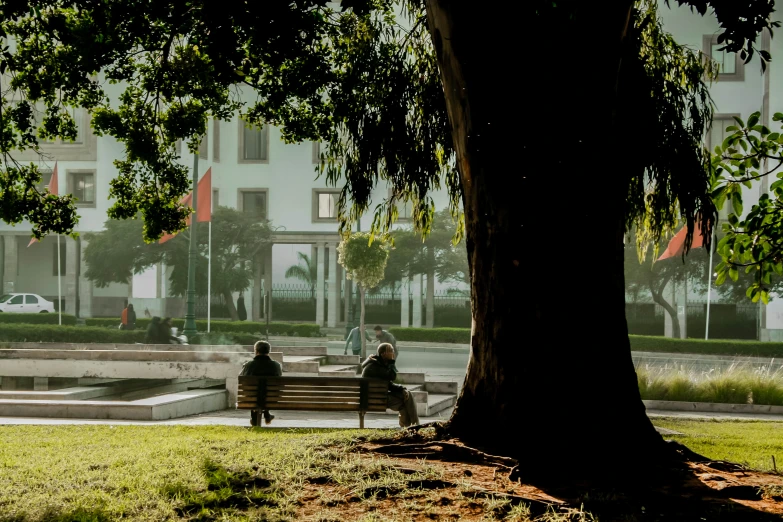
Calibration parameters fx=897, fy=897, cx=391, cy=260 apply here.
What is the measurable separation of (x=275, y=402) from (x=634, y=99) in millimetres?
6173

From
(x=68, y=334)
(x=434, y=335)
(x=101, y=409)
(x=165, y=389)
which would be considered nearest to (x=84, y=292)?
(x=68, y=334)

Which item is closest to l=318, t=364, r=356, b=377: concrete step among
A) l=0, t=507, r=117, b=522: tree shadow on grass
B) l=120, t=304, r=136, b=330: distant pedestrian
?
l=0, t=507, r=117, b=522: tree shadow on grass

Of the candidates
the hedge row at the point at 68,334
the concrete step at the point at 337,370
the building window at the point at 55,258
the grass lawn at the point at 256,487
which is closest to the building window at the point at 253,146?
the building window at the point at 55,258

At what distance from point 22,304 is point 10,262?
6.71 meters

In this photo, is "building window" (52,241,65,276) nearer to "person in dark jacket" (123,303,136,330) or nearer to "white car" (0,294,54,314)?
"white car" (0,294,54,314)

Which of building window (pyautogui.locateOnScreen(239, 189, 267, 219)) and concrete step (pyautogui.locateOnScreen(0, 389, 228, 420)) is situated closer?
concrete step (pyautogui.locateOnScreen(0, 389, 228, 420))

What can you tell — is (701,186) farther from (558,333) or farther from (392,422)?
(392,422)

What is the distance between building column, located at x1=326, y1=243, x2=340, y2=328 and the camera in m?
50.2

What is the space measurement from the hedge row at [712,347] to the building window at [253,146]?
26.2 m

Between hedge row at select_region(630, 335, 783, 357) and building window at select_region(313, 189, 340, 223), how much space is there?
22.2 meters

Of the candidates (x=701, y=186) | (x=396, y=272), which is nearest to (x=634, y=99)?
(x=701, y=186)

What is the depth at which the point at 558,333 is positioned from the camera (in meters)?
5.88

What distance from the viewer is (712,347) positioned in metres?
34.5

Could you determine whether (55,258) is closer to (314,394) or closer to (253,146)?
(253,146)
